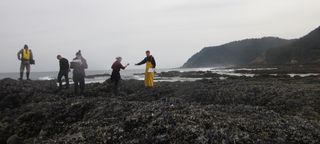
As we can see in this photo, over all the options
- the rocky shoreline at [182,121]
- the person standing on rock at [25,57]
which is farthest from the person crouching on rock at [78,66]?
the person standing on rock at [25,57]

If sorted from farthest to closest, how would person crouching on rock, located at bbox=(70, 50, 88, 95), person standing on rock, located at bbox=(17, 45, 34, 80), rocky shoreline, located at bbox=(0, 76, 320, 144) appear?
1. person standing on rock, located at bbox=(17, 45, 34, 80)
2. person crouching on rock, located at bbox=(70, 50, 88, 95)
3. rocky shoreline, located at bbox=(0, 76, 320, 144)

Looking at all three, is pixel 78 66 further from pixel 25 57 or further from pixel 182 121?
pixel 182 121

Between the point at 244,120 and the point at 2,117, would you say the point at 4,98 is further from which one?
the point at 244,120

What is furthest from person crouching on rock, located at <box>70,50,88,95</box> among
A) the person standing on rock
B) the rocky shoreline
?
the person standing on rock

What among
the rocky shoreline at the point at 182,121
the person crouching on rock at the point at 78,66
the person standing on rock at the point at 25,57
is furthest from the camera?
the person standing on rock at the point at 25,57

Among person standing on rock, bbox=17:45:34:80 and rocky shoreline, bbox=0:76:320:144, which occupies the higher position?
person standing on rock, bbox=17:45:34:80

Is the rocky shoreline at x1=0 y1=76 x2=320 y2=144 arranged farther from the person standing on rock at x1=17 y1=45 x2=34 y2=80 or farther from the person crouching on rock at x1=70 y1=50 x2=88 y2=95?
the person standing on rock at x1=17 y1=45 x2=34 y2=80

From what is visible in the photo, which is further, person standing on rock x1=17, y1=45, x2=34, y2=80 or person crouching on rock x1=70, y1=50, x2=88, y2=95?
person standing on rock x1=17, y1=45, x2=34, y2=80

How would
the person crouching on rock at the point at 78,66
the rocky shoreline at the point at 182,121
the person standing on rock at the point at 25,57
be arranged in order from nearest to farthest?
the rocky shoreline at the point at 182,121
the person crouching on rock at the point at 78,66
the person standing on rock at the point at 25,57

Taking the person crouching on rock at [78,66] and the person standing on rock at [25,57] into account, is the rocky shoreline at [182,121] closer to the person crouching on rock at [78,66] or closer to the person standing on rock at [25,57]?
the person crouching on rock at [78,66]

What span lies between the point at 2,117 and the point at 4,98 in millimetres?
4219

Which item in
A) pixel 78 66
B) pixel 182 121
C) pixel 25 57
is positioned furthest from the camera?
pixel 25 57

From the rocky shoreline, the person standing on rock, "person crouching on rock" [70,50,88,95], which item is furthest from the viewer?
the person standing on rock

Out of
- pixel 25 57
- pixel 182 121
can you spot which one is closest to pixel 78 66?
pixel 25 57
